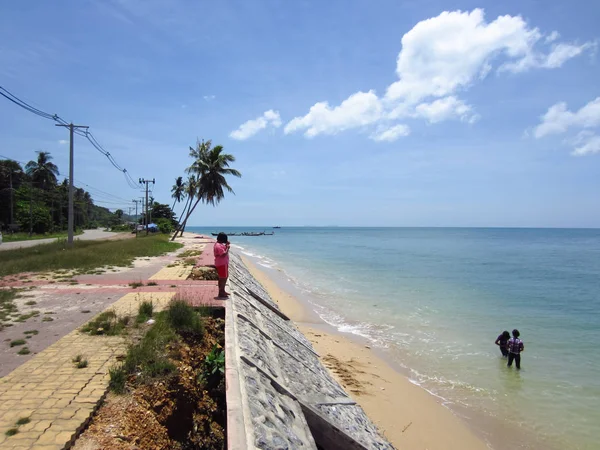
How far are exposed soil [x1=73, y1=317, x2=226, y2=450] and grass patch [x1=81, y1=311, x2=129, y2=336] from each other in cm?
146

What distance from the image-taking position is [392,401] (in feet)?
24.0

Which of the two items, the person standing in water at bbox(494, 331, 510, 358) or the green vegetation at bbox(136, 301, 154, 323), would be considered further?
the person standing in water at bbox(494, 331, 510, 358)

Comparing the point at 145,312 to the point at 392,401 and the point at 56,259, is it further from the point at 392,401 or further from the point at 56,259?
the point at 56,259

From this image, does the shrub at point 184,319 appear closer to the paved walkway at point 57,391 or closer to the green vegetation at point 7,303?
the paved walkway at point 57,391

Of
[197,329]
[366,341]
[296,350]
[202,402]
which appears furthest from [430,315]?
[202,402]

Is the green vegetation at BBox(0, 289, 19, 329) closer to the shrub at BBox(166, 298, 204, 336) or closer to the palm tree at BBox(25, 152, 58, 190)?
the shrub at BBox(166, 298, 204, 336)

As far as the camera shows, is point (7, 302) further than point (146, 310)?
Yes

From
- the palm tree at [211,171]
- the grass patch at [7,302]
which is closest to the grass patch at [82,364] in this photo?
the grass patch at [7,302]

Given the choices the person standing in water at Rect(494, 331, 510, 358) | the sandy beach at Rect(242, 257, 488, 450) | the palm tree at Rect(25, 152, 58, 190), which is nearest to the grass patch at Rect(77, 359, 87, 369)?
the sandy beach at Rect(242, 257, 488, 450)

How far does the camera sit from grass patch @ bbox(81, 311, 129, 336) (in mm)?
6162

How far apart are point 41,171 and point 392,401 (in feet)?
195

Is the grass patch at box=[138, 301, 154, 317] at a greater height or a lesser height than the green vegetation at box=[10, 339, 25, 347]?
greater

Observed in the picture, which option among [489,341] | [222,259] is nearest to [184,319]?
[222,259]

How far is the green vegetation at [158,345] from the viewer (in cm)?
463
